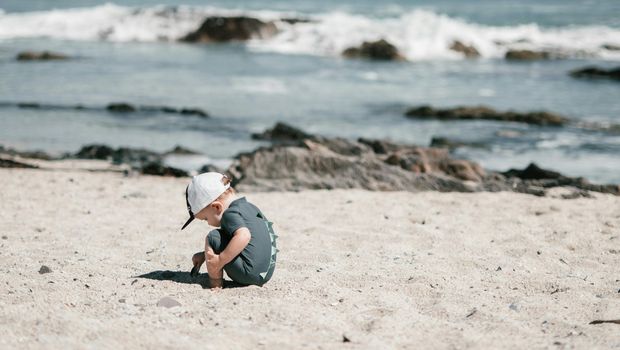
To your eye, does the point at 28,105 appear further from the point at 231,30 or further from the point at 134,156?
the point at 231,30

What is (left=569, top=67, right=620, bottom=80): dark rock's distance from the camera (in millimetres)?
20844

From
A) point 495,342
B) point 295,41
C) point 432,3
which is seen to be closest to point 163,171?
point 495,342

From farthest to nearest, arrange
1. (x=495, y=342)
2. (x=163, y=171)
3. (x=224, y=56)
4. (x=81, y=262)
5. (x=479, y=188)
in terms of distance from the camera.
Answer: (x=224, y=56)
(x=163, y=171)
(x=479, y=188)
(x=81, y=262)
(x=495, y=342)

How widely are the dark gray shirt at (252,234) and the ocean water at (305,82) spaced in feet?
18.7

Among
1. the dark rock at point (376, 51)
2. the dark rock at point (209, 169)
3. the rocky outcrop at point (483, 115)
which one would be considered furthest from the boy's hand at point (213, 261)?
the dark rock at point (376, 51)

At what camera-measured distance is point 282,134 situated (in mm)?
12328

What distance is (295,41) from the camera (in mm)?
29266

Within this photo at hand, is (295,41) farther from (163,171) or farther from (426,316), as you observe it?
(426,316)

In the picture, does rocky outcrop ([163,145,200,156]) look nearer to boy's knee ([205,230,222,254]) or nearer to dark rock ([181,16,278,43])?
boy's knee ([205,230,222,254])

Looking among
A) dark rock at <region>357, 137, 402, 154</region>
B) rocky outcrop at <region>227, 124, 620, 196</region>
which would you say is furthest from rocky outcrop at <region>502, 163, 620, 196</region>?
dark rock at <region>357, 137, 402, 154</region>

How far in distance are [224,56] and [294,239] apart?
1925 centimetres

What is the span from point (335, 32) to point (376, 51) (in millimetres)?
3763

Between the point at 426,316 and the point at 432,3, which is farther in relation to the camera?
the point at 432,3

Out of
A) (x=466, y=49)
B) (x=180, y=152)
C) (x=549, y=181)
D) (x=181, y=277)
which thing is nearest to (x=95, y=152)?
(x=180, y=152)
